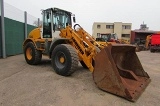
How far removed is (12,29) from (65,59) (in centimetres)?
746

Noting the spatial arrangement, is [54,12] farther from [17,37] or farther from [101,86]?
[17,37]

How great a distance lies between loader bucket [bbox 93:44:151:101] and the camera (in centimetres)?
471

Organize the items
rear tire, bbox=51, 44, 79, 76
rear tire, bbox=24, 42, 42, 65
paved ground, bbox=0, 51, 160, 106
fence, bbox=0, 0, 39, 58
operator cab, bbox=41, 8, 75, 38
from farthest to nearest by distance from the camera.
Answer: fence, bbox=0, 0, 39, 58, rear tire, bbox=24, 42, 42, 65, operator cab, bbox=41, 8, 75, 38, rear tire, bbox=51, 44, 79, 76, paved ground, bbox=0, 51, 160, 106

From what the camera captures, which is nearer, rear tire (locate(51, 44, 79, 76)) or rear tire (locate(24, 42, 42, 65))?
rear tire (locate(51, 44, 79, 76))

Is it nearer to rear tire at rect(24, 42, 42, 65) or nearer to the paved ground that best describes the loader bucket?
the paved ground

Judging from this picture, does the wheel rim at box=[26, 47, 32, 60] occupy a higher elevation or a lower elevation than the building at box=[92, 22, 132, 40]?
lower

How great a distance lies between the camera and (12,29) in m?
12.7

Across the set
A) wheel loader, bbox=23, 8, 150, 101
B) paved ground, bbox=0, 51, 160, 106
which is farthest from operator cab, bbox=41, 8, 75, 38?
paved ground, bbox=0, 51, 160, 106

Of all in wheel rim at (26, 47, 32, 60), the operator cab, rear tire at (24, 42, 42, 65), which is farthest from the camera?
wheel rim at (26, 47, 32, 60)

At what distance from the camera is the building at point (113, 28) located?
2072 inches

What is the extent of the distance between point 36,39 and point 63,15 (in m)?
1.66

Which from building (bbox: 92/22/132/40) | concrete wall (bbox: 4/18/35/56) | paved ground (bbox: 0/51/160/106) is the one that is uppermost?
building (bbox: 92/22/132/40)

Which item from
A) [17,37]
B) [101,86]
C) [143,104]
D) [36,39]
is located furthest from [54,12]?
[17,37]

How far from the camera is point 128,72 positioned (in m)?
5.89
